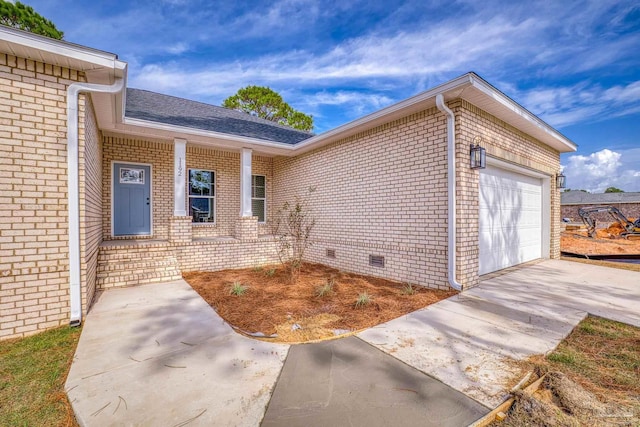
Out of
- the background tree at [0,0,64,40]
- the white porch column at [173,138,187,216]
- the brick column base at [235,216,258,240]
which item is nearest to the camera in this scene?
the white porch column at [173,138,187,216]

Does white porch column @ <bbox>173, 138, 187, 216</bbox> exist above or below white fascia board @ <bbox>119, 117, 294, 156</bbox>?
below

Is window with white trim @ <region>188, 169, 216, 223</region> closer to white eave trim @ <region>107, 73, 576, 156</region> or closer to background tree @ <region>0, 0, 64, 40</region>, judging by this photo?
white eave trim @ <region>107, 73, 576, 156</region>

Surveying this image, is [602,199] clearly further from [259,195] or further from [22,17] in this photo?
[22,17]

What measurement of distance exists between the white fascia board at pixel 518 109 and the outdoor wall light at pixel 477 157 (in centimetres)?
90

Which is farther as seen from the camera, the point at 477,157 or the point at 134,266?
the point at 134,266

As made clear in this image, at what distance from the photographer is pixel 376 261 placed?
19.8 ft

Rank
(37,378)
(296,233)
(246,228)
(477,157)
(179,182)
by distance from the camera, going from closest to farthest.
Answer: (37,378) → (477,157) → (179,182) → (296,233) → (246,228)

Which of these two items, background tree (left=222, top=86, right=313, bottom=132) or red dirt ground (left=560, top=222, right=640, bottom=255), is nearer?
red dirt ground (left=560, top=222, right=640, bottom=255)

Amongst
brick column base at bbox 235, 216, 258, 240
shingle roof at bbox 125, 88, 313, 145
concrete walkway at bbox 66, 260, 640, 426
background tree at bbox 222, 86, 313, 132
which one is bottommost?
concrete walkway at bbox 66, 260, 640, 426

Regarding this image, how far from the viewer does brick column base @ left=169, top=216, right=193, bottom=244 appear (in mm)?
6382

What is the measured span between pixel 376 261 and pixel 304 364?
391cm

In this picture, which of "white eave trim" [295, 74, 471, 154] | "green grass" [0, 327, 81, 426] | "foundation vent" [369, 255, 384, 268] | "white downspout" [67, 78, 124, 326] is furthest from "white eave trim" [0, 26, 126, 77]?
"foundation vent" [369, 255, 384, 268]

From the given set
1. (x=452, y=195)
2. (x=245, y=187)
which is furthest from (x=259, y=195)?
(x=452, y=195)

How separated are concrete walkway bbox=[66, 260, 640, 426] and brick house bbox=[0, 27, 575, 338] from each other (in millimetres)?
1089
